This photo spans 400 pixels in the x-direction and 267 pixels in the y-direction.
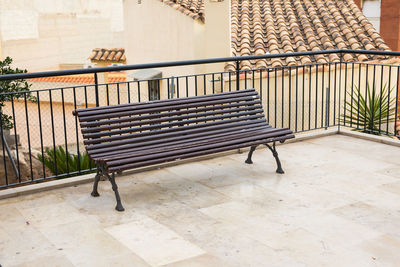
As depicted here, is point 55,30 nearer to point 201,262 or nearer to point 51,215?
point 51,215

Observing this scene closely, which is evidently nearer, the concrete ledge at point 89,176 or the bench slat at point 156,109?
the bench slat at point 156,109

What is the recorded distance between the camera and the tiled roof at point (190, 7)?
50.2ft

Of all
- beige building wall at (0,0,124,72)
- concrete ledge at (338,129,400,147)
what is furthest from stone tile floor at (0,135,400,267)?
beige building wall at (0,0,124,72)

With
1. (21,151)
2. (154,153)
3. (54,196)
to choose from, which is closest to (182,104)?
(154,153)

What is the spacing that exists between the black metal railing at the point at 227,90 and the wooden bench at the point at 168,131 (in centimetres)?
22

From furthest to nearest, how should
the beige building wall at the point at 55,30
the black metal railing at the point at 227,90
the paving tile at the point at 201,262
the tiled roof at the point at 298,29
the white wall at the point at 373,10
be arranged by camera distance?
the beige building wall at the point at 55,30
the white wall at the point at 373,10
the tiled roof at the point at 298,29
the black metal railing at the point at 227,90
the paving tile at the point at 201,262

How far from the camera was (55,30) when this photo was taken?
27.0m

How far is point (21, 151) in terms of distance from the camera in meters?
10.3

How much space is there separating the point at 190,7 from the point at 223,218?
1177cm

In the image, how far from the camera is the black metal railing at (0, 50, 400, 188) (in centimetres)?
590

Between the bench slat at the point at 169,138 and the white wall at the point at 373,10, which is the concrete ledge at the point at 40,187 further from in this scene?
the white wall at the point at 373,10

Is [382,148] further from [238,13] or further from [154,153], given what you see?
[238,13]

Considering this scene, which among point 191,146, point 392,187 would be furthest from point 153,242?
point 392,187

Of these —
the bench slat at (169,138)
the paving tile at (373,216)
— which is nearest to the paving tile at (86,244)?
the bench slat at (169,138)
